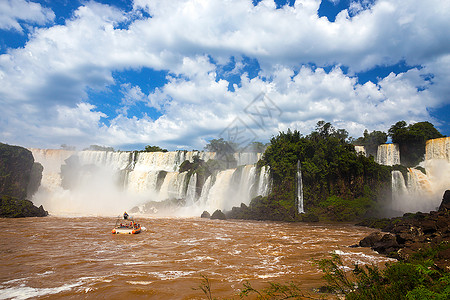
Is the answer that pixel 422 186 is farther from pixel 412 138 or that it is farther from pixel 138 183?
pixel 138 183

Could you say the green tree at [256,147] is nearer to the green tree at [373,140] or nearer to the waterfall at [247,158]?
the waterfall at [247,158]

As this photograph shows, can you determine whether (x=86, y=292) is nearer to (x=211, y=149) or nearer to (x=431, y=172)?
(x=431, y=172)

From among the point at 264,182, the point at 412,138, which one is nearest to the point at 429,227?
the point at 264,182

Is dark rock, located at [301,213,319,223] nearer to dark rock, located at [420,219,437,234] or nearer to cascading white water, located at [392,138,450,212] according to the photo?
cascading white water, located at [392,138,450,212]

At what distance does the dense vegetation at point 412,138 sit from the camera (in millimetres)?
33875

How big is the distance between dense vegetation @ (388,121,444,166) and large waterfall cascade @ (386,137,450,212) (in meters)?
4.59

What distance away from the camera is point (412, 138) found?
113ft

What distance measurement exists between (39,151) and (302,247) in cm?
5612

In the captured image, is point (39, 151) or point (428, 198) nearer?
point (428, 198)

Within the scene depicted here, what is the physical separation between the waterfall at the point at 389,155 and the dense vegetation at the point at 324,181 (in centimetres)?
634

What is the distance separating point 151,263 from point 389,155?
112 ft

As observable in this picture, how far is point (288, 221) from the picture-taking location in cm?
2755

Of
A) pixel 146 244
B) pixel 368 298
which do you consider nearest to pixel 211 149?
pixel 146 244

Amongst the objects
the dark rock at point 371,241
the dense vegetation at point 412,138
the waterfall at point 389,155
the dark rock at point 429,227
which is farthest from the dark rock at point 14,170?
the dense vegetation at point 412,138
